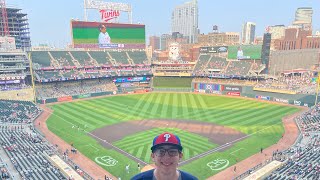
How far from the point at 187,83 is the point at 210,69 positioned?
1017cm


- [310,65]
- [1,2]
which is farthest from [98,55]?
[310,65]

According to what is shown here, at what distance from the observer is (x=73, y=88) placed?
71.6 meters

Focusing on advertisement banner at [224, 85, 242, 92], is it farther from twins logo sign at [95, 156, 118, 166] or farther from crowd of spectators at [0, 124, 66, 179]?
crowd of spectators at [0, 124, 66, 179]

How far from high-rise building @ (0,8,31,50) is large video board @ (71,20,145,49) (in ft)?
70.2

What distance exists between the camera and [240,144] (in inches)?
1400

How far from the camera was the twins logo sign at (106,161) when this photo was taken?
29852 mm

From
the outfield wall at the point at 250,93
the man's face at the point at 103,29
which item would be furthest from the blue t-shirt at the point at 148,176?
the man's face at the point at 103,29

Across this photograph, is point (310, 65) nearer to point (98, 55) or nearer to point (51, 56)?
point (98, 55)

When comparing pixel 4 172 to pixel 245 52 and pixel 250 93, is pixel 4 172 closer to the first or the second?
pixel 250 93

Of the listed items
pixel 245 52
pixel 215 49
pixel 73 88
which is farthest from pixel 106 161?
pixel 215 49

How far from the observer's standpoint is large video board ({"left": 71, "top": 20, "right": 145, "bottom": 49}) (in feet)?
267

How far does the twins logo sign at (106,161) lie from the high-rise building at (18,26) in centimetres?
7298

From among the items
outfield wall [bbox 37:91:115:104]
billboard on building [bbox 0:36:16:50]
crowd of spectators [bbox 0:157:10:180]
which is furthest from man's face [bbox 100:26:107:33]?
crowd of spectators [bbox 0:157:10:180]

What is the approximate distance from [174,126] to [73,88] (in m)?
40.0
